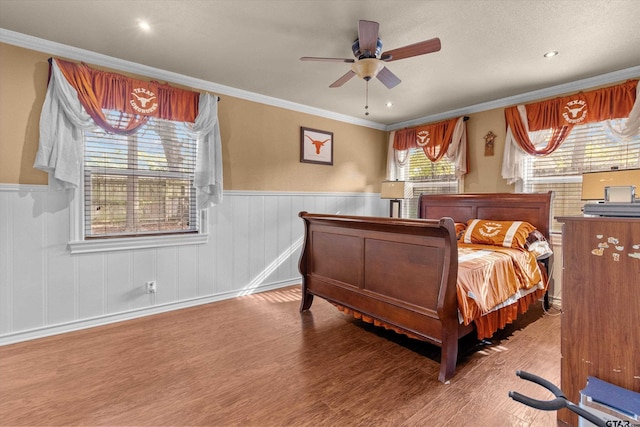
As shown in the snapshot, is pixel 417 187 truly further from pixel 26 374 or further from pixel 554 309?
pixel 26 374

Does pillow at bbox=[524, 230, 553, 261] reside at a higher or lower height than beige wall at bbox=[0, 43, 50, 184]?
lower

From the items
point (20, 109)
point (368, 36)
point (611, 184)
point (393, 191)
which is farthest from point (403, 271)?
point (20, 109)

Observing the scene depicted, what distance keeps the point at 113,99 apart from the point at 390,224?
9.10 ft

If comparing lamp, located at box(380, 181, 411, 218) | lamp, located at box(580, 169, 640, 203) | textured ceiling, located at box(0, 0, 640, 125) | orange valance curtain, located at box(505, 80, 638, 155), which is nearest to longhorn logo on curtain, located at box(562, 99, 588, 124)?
orange valance curtain, located at box(505, 80, 638, 155)

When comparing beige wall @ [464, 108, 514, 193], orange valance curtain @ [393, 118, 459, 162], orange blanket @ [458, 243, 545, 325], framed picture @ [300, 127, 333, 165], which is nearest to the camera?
orange blanket @ [458, 243, 545, 325]

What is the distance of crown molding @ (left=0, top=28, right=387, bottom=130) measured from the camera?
260 cm

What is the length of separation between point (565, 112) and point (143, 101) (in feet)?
14.8

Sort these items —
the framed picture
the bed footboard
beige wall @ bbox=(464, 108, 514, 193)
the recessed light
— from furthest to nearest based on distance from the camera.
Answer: the framed picture, beige wall @ bbox=(464, 108, 514, 193), the recessed light, the bed footboard

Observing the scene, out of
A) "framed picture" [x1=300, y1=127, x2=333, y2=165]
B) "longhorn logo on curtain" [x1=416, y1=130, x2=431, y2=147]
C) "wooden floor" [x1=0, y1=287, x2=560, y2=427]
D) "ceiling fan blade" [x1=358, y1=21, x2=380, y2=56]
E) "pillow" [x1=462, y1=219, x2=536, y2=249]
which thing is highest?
"ceiling fan blade" [x1=358, y1=21, x2=380, y2=56]

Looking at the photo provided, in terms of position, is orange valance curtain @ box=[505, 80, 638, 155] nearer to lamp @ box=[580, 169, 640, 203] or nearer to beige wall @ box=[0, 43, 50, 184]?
lamp @ box=[580, 169, 640, 203]

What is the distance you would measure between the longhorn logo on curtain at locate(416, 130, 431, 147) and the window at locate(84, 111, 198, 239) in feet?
10.9

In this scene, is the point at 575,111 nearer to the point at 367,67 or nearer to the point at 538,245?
the point at 538,245

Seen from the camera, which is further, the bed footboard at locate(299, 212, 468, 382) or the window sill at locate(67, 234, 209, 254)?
the window sill at locate(67, 234, 209, 254)

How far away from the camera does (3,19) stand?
2352 millimetres
